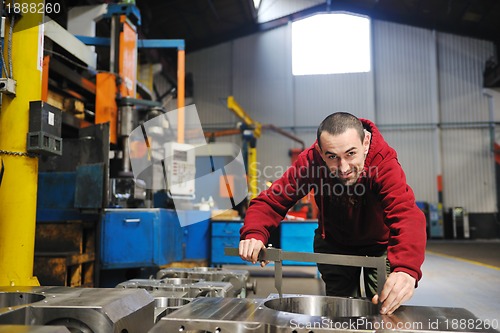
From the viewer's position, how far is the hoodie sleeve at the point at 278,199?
4.67 ft

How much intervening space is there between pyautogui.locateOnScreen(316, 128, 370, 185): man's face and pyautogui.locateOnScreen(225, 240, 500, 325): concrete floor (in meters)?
1.84

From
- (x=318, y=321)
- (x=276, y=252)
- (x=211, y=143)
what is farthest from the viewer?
(x=211, y=143)

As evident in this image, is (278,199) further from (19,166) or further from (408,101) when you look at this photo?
(408,101)

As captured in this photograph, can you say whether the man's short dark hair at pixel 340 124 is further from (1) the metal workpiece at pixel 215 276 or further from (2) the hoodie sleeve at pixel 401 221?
(1) the metal workpiece at pixel 215 276

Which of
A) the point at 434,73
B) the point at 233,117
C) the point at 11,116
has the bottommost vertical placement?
the point at 11,116

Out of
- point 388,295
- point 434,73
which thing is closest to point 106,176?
point 388,295

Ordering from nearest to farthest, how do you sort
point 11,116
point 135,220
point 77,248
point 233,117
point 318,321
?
point 318,321 → point 11,116 → point 77,248 → point 135,220 → point 233,117

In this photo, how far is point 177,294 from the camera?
154 cm

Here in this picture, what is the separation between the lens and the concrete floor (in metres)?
3.05

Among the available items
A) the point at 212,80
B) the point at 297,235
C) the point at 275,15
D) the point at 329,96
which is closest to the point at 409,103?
the point at 329,96

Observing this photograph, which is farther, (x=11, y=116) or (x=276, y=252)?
(x=11, y=116)

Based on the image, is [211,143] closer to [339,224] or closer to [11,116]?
[11,116]

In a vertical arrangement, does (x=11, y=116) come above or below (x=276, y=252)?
above

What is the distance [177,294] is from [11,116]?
→ 1283 millimetres
